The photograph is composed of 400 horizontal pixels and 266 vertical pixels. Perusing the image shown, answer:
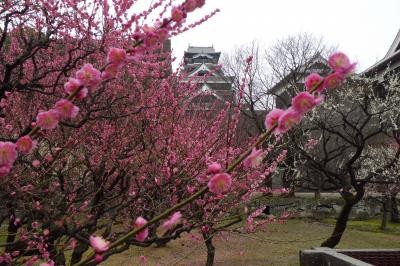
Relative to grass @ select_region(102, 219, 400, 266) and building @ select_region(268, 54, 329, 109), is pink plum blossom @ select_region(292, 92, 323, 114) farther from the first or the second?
building @ select_region(268, 54, 329, 109)

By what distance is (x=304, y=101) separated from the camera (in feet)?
3.24

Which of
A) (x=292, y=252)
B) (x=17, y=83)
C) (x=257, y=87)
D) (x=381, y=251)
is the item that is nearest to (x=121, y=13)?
(x=17, y=83)

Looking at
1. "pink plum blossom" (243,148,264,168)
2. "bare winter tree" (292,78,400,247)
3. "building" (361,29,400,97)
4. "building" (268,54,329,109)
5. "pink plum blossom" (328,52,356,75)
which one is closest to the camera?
"pink plum blossom" (328,52,356,75)

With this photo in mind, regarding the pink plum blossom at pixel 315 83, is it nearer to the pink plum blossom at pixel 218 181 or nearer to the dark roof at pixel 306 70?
the pink plum blossom at pixel 218 181

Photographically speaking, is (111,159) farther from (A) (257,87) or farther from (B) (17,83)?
(A) (257,87)

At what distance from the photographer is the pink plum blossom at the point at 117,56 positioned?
124cm

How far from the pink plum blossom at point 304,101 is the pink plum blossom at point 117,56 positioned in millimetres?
540

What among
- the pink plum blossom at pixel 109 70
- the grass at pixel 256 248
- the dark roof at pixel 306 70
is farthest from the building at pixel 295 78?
the pink plum blossom at pixel 109 70

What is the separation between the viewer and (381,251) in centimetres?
830

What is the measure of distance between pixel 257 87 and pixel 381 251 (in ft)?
54.9

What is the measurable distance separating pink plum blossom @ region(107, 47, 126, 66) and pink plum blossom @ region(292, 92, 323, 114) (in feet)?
1.77

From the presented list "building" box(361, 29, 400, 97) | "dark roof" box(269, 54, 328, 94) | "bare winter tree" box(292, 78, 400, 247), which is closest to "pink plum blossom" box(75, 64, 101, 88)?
"bare winter tree" box(292, 78, 400, 247)

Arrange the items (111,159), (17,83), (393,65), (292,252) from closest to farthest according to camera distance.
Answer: (17,83), (111,159), (292,252), (393,65)

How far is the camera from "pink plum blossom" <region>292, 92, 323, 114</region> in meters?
0.98
